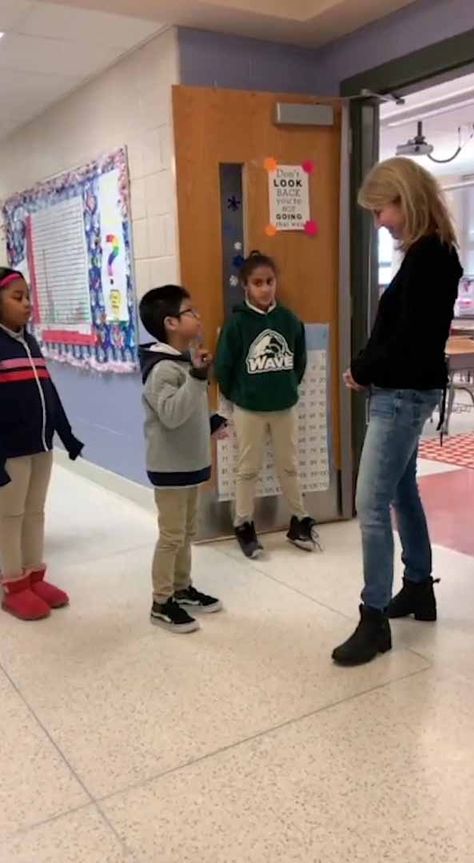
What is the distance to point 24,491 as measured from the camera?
2.63 meters

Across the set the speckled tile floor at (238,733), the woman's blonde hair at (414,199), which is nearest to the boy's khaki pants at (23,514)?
the speckled tile floor at (238,733)

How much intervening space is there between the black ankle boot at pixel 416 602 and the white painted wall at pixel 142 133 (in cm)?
165

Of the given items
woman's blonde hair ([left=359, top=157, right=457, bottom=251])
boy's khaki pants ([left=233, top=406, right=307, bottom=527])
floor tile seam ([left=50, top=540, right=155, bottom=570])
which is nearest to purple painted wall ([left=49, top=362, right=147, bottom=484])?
floor tile seam ([left=50, top=540, right=155, bottom=570])

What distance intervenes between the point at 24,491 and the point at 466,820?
5.73 ft

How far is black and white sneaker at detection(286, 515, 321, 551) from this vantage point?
10.8 feet

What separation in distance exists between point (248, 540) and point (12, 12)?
2366 mm

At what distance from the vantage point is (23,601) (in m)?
2.67

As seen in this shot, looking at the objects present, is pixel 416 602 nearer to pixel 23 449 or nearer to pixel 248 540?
pixel 248 540

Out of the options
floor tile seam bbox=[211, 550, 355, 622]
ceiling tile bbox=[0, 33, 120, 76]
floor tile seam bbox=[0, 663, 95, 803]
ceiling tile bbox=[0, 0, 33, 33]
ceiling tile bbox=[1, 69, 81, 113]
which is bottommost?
floor tile seam bbox=[211, 550, 355, 622]

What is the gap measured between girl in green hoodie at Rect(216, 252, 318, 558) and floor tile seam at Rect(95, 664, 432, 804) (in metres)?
1.12

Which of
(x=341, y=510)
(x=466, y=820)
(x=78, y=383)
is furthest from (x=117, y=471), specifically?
(x=466, y=820)

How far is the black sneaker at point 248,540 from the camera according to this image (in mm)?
3188

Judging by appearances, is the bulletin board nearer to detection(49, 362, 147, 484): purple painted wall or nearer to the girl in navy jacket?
detection(49, 362, 147, 484): purple painted wall

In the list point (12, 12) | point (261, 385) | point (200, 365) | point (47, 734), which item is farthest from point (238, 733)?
point (12, 12)
